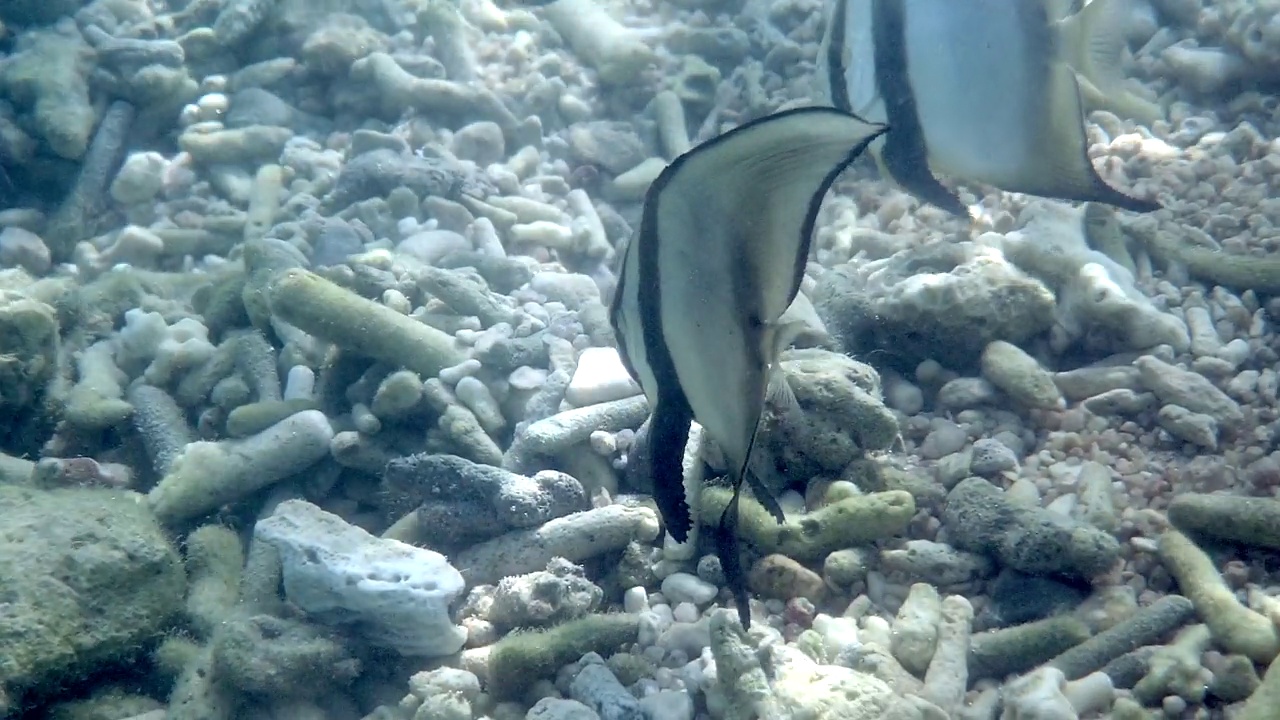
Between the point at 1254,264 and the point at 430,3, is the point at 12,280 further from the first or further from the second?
the point at 1254,264

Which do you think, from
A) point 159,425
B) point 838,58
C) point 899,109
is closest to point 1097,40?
point 899,109

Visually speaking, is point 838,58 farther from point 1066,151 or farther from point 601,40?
point 601,40

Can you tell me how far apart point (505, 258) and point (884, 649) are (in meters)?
2.14

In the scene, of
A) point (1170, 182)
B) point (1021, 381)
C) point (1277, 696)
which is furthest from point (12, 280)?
point (1170, 182)

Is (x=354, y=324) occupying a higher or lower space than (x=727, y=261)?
lower

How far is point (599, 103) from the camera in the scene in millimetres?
4504

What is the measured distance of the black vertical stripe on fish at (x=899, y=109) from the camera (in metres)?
2.17

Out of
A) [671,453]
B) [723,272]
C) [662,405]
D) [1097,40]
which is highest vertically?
[1097,40]

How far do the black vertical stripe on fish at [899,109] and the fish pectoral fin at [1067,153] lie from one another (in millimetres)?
272

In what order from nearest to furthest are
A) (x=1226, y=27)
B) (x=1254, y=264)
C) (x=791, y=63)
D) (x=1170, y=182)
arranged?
1. (x=1254, y=264)
2. (x=1170, y=182)
3. (x=1226, y=27)
4. (x=791, y=63)

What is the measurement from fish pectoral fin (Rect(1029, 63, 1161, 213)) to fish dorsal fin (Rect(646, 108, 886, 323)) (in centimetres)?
120

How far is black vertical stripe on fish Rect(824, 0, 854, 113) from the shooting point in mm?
2283

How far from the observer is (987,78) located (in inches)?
85.1

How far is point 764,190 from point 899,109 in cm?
109
